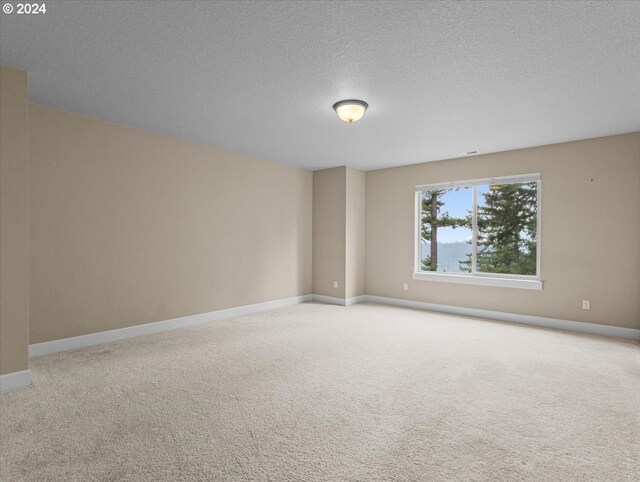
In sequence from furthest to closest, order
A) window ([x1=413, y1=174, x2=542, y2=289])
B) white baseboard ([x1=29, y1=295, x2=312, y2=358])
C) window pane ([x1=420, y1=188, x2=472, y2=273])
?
1. window pane ([x1=420, y1=188, x2=472, y2=273])
2. window ([x1=413, y1=174, x2=542, y2=289])
3. white baseboard ([x1=29, y1=295, x2=312, y2=358])

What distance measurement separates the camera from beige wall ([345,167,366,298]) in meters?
6.43

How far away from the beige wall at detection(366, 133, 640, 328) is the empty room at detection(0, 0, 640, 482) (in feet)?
0.09

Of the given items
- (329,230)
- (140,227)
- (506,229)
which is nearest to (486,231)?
(506,229)

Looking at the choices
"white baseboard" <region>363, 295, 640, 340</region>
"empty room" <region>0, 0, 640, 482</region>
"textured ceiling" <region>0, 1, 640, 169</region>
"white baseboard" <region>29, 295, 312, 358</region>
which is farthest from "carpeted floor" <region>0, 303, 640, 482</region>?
"textured ceiling" <region>0, 1, 640, 169</region>

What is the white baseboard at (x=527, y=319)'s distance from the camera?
443 cm

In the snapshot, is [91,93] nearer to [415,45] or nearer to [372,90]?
[372,90]

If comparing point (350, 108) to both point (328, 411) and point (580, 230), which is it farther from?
point (580, 230)

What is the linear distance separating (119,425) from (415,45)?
3.14m

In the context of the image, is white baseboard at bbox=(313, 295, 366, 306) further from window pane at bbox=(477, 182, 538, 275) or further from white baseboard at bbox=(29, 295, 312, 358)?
window pane at bbox=(477, 182, 538, 275)

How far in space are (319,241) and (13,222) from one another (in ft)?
15.2

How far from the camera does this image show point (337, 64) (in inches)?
106

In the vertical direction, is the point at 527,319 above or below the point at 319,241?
below

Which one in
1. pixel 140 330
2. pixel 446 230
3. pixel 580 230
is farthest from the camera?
pixel 446 230

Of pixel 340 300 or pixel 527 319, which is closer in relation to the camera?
pixel 527 319
